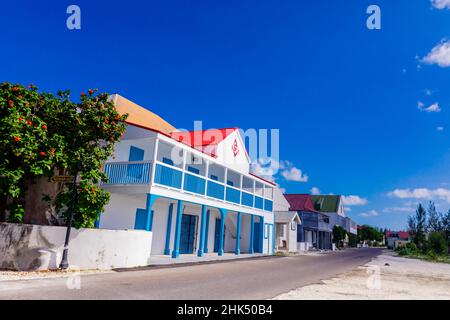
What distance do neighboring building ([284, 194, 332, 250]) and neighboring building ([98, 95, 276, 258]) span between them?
1999cm

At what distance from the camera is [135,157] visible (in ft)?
55.4

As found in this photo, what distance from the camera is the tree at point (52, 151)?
1059 cm

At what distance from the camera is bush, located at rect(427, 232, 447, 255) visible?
4103 centimetres

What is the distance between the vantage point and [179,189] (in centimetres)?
1672

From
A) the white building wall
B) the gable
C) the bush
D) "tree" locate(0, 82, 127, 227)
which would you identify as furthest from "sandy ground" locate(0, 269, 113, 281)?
the bush

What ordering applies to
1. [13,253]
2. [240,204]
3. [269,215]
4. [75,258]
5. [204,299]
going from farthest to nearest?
[269,215] → [240,204] → [75,258] → [13,253] → [204,299]

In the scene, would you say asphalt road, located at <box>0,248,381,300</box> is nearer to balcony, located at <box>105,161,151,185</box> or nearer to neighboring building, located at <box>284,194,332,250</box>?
balcony, located at <box>105,161,151,185</box>

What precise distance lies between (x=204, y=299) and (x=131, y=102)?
1622cm

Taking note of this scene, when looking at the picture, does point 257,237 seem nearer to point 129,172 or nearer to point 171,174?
point 171,174

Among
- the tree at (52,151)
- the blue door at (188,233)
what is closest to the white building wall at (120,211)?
the tree at (52,151)

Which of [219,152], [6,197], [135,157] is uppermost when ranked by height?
[219,152]
